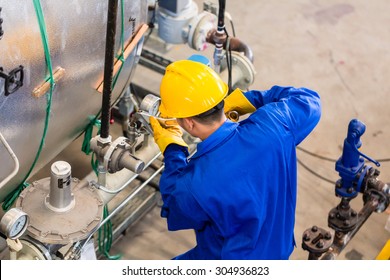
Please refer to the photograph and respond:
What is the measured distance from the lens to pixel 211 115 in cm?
238

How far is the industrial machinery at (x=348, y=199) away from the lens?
9.91 feet

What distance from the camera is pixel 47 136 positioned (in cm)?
260

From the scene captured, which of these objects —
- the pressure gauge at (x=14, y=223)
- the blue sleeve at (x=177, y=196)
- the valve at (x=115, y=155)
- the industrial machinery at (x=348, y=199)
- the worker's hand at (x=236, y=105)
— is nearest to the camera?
the pressure gauge at (x=14, y=223)

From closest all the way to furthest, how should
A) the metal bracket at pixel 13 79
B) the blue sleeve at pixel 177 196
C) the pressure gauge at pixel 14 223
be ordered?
1. the metal bracket at pixel 13 79
2. the pressure gauge at pixel 14 223
3. the blue sleeve at pixel 177 196

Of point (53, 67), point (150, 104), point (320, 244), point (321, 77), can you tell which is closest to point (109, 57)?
point (53, 67)

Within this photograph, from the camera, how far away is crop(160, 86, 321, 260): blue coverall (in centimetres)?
234

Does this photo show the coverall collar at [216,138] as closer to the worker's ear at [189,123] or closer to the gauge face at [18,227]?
the worker's ear at [189,123]

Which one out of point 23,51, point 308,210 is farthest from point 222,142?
point 308,210

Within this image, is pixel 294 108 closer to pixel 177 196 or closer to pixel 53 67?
pixel 177 196

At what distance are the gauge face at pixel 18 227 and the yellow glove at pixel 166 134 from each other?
0.52 m

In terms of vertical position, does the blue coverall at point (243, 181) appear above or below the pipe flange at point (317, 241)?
above

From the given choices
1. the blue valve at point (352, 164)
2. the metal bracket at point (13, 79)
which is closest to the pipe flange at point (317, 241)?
the blue valve at point (352, 164)

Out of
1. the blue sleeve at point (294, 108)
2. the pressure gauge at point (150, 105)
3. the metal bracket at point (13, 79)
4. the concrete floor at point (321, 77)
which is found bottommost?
the concrete floor at point (321, 77)
